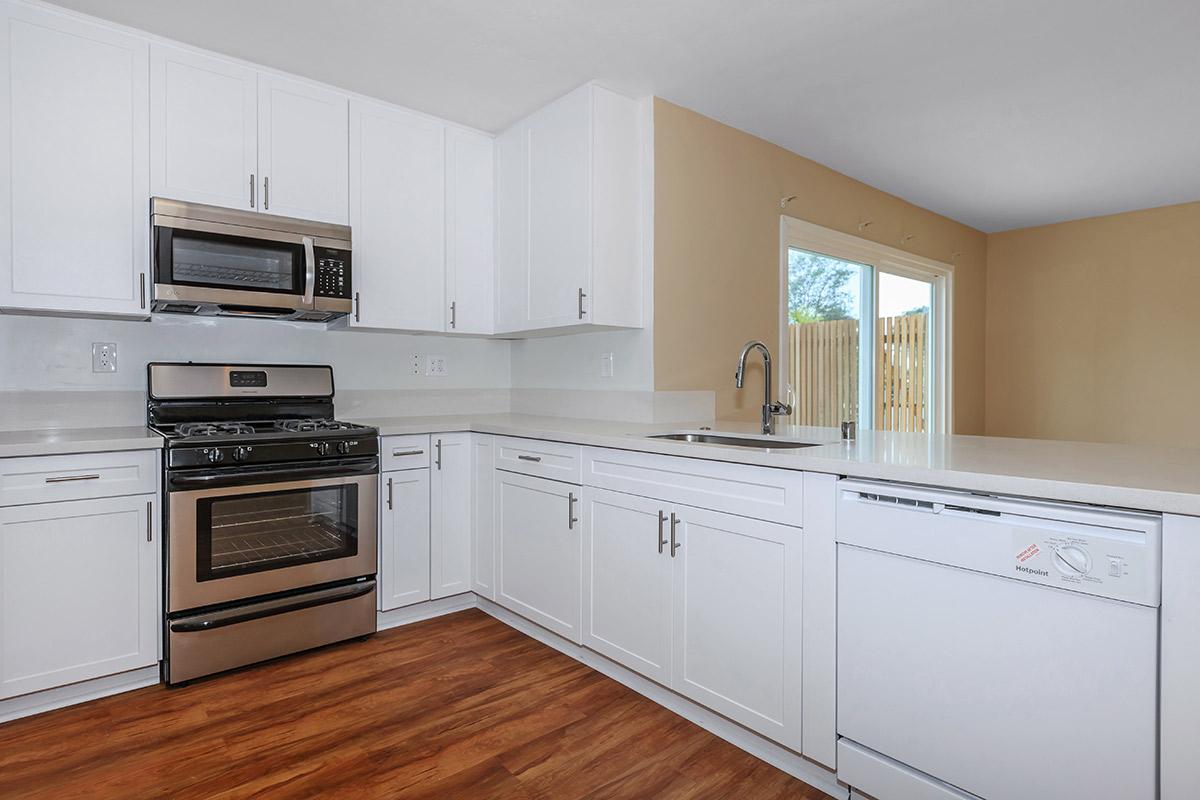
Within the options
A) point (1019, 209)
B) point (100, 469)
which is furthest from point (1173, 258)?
point (100, 469)

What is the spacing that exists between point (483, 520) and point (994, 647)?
7.36 ft

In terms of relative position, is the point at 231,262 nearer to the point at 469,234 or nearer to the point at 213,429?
the point at 213,429

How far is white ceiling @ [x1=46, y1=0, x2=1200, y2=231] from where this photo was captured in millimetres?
2334

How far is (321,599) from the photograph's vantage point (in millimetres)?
2670

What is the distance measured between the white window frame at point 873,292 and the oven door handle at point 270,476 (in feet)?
7.90

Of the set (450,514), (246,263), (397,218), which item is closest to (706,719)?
(450,514)

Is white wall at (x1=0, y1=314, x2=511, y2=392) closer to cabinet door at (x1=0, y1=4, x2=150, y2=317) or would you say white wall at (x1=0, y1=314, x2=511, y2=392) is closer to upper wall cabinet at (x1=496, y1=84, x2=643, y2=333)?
cabinet door at (x1=0, y1=4, x2=150, y2=317)

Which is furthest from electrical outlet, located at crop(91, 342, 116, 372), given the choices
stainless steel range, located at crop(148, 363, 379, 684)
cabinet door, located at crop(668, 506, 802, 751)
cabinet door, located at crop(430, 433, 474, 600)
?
Answer: cabinet door, located at crop(668, 506, 802, 751)

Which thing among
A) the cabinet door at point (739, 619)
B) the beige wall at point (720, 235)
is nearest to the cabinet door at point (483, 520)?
the beige wall at point (720, 235)

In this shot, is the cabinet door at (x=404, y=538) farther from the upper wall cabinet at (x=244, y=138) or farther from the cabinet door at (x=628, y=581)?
the upper wall cabinet at (x=244, y=138)

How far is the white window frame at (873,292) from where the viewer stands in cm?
383

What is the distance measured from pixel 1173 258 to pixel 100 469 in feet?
22.4

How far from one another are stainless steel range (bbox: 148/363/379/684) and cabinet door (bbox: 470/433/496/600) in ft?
1.69

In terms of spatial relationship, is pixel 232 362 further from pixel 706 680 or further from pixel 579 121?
pixel 706 680
